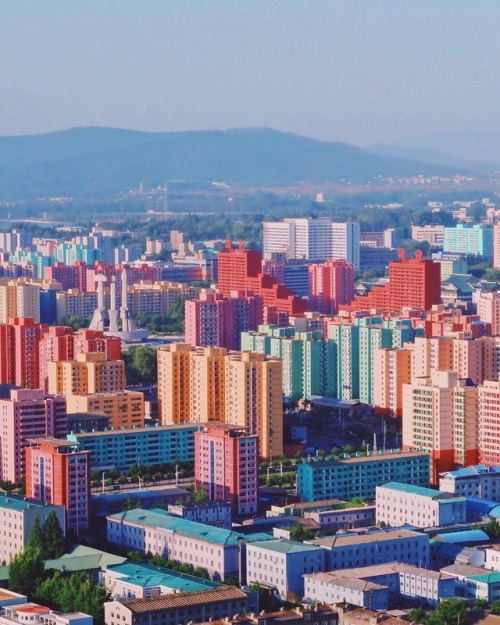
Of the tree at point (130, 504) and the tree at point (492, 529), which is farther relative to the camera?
the tree at point (130, 504)

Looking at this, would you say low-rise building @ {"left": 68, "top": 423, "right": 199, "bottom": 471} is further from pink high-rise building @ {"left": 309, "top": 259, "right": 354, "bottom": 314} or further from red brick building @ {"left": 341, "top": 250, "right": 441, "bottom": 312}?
pink high-rise building @ {"left": 309, "top": 259, "right": 354, "bottom": 314}

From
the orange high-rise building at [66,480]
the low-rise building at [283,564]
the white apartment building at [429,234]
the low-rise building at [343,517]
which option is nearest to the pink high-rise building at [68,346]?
the orange high-rise building at [66,480]

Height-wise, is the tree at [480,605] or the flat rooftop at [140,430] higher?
the flat rooftop at [140,430]

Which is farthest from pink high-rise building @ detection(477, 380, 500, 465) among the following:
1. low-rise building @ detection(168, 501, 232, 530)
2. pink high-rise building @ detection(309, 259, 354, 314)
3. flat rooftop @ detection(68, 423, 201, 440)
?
pink high-rise building @ detection(309, 259, 354, 314)

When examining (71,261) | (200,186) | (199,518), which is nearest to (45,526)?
(199,518)

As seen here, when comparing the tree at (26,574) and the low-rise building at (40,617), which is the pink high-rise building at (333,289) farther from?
the low-rise building at (40,617)

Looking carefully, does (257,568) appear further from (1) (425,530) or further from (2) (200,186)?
(2) (200,186)
